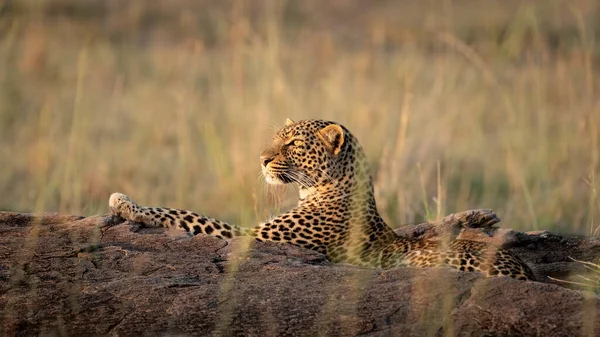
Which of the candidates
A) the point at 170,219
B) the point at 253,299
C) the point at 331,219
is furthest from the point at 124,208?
the point at 253,299

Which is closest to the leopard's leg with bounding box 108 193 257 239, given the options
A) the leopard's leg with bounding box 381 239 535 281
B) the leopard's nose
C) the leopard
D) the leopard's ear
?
the leopard

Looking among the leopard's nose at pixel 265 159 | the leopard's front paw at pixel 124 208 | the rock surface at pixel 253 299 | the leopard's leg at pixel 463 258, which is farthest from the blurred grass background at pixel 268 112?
the rock surface at pixel 253 299

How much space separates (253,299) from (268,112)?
700 cm

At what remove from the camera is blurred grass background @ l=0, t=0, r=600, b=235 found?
12461 millimetres

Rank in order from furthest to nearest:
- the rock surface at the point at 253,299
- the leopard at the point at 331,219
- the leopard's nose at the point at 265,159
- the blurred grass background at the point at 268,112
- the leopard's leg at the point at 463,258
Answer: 1. the blurred grass background at the point at 268,112
2. the leopard's nose at the point at 265,159
3. the leopard at the point at 331,219
4. the leopard's leg at the point at 463,258
5. the rock surface at the point at 253,299

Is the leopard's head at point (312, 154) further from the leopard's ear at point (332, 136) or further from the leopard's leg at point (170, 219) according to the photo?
the leopard's leg at point (170, 219)

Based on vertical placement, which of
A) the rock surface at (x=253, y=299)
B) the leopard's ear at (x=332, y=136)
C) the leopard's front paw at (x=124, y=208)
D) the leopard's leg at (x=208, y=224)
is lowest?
the rock surface at (x=253, y=299)

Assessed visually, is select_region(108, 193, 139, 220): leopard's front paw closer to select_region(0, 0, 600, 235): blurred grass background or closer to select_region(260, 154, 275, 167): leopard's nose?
select_region(260, 154, 275, 167): leopard's nose

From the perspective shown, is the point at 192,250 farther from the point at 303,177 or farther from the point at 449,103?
the point at 449,103

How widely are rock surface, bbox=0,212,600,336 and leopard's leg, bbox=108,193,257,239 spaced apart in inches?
38.5

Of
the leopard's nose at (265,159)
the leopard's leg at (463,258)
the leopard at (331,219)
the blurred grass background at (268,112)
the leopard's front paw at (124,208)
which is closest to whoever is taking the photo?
the leopard's leg at (463,258)

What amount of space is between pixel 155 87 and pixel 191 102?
4.63ft

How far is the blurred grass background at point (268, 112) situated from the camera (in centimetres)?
1246

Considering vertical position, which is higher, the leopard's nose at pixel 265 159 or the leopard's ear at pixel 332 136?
the leopard's ear at pixel 332 136
